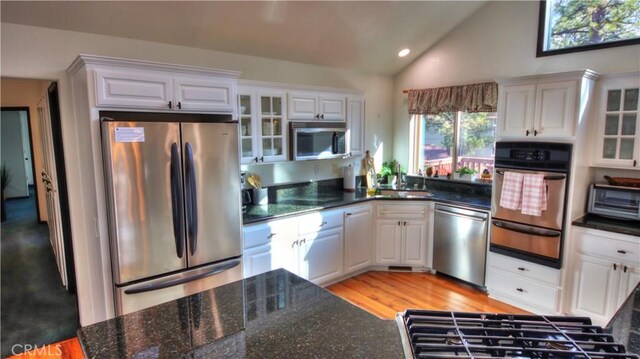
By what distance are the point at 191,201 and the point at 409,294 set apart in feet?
7.85

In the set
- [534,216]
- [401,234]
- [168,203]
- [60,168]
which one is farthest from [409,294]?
[60,168]

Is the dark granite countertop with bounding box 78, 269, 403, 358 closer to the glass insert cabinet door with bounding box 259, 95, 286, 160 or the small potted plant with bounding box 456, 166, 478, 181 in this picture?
the glass insert cabinet door with bounding box 259, 95, 286, 160

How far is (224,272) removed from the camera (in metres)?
2.96

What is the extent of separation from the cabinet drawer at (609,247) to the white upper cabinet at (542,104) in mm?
862

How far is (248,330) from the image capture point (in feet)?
4.49

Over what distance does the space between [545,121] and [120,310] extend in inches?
145

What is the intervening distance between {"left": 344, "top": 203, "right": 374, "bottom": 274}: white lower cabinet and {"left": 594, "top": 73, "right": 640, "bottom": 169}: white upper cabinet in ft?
7.21

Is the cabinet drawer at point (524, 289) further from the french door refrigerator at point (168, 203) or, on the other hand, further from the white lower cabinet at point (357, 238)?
the french door refrigerator at point (168, 203)

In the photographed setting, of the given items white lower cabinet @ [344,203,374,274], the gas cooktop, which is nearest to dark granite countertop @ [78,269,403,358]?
the gas cooktop

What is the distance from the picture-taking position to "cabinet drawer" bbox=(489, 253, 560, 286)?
10.8 feet

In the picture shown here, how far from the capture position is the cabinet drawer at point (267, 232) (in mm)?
3207

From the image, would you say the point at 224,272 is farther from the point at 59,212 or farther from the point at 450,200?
the point at 450,200

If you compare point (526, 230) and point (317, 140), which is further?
point (317, 140)

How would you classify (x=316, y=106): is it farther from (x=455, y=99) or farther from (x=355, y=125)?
(x=455, y=99)
